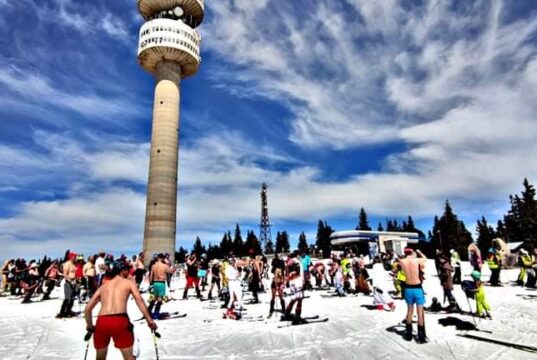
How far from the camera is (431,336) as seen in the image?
792 cm

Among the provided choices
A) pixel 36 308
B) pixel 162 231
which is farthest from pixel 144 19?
pixel 36 308

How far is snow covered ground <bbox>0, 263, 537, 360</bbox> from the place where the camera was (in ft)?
23.0

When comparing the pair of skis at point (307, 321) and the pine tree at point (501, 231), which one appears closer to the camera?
the pair of skis at point (307, 321)

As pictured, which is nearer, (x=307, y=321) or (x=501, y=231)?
(x=307, y=321)

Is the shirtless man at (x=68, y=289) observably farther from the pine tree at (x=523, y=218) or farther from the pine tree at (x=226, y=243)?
the pine tree at (x=226, y=243)

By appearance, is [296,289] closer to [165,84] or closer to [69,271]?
[69,271]

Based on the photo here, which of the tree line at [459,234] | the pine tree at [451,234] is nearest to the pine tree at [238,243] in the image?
the tree line at [459,234]

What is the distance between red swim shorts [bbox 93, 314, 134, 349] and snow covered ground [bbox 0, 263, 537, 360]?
6.31 ft

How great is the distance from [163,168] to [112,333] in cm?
3447

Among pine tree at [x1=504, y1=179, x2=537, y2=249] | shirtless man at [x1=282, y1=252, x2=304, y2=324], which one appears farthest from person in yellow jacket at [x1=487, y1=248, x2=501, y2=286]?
pine tree at [x1=504, y1=179, x2=537, y2=249]

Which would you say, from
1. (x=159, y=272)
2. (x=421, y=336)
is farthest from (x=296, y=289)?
(x=159, y=272)

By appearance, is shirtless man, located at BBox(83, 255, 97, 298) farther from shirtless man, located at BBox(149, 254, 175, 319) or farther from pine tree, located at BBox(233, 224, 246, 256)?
pine tree, located at BBox(233, 224, 246, 256)

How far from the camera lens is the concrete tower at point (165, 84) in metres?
37.0

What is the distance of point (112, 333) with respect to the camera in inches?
199
